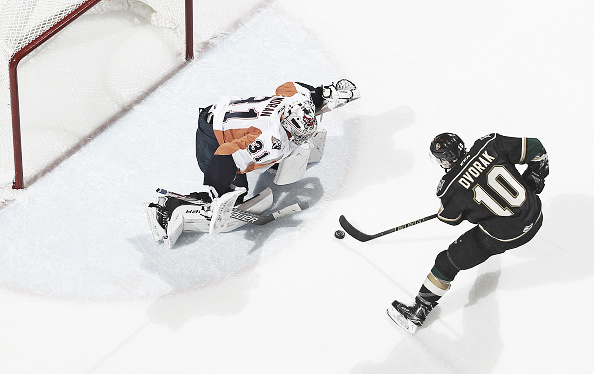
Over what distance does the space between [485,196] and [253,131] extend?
118 cm

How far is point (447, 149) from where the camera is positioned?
3.96 meters

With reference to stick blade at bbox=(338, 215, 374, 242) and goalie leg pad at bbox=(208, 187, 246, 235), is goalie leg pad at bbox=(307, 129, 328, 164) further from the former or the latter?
goalie leg pad at bbox=(208, 187, 246, 235)

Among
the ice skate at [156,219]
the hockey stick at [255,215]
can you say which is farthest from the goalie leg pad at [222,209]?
the ice skate at [156,219]

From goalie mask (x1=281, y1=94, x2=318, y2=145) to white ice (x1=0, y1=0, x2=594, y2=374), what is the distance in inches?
23.0

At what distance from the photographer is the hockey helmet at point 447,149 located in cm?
397

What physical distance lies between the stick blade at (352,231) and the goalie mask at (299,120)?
0.50 meters

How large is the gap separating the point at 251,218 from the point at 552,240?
5.07ft

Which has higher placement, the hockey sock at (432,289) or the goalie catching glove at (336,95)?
the goalie catching glove at (336,95)

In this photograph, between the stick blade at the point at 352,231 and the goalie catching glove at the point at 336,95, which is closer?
the stick blade at the point at 352,231

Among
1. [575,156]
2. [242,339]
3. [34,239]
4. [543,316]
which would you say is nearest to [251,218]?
[242,339]

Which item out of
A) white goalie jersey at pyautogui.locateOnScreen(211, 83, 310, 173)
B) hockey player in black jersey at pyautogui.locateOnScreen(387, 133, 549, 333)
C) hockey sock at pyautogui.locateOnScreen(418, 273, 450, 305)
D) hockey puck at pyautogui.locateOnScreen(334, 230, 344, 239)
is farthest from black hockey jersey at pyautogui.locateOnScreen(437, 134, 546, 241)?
white goalie jersey at pyautogui.locateOnScreen(211, 83, 310, 173)

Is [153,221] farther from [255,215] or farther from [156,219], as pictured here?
[255,215]

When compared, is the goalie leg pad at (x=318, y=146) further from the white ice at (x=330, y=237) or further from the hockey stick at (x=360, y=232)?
the hockey stick at (x=360, y=232)

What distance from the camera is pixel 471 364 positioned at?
4246 mm
